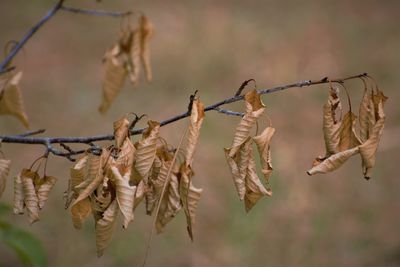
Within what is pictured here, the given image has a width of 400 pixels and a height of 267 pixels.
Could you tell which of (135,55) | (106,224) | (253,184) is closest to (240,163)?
(253,184)

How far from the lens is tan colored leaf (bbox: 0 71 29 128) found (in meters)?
1.35

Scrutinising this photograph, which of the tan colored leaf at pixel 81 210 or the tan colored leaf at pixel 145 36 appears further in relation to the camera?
the tan colored leaf at pixel 145 36

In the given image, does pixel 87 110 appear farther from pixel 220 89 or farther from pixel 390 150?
pixel 390 150

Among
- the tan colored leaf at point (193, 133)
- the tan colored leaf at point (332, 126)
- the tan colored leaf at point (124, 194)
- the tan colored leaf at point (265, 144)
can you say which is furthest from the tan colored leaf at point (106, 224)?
the tan colored leaf at point (332, 126)

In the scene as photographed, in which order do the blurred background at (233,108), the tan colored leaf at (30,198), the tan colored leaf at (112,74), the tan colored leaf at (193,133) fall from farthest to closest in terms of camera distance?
the blurred background at (233,108), the tan colored leaf at (112,74), the tan colored leaf at (30,198), the tan colored leaf at (193,133)

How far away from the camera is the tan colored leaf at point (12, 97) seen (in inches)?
53.0

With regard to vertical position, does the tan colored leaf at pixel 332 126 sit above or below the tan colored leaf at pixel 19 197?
above

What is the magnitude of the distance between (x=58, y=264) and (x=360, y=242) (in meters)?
1.31

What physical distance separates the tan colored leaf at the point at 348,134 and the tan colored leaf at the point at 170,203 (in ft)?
1.01

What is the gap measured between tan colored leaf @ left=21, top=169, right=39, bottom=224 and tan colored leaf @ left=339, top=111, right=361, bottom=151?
0.58m

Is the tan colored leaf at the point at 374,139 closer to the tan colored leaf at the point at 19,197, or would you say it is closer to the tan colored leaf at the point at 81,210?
the tan colored leaf at the point at 81,210

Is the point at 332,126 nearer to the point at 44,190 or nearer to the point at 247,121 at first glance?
the point at 247,121

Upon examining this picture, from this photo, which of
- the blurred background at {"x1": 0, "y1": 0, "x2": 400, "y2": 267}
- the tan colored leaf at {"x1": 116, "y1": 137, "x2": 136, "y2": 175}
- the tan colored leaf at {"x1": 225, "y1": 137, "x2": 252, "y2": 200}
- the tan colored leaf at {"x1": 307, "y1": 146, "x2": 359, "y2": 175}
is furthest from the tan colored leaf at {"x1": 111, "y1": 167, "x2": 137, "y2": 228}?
the blurred background at {"x1": 0, "y1": 0, "x2": 400, "y2": 267}

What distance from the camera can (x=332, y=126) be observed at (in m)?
1.03
